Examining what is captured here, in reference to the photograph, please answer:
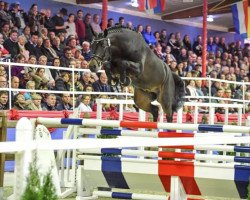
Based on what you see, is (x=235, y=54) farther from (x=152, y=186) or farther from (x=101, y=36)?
(x=152, y=186)

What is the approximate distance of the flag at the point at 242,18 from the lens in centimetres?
1967

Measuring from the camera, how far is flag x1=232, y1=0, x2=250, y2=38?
1967 centimetres

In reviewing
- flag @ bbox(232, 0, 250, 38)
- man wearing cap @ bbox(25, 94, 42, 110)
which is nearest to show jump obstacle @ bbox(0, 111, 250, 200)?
man wearing cap @ bbox(25, 94, 42, 110)

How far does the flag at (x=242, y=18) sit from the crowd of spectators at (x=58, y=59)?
4.78 feet

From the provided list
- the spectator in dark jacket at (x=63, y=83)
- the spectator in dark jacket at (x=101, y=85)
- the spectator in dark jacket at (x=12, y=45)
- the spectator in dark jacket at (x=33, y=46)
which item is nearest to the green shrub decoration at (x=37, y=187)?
the spectator in dark jacket at (x=63, y=83)

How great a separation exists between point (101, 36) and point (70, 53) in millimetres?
6149

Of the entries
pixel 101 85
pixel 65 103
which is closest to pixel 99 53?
pixel 65 103

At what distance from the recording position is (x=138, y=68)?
8523 mm

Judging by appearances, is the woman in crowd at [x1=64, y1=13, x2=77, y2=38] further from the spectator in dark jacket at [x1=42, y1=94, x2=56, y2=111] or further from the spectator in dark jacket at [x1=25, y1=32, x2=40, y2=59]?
the spectator in dark jacket at [x1=42, y1=94, x2=56, y2=111]

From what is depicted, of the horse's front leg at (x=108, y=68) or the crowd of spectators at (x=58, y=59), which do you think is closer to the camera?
the horse's front leg at (x=108, y=68)

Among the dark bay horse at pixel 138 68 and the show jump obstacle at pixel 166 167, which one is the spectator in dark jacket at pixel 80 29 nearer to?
the dark bay horse at pixel 138 68

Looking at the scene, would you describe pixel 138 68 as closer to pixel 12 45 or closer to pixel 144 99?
pixel 144 99

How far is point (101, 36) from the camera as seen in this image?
815 cm

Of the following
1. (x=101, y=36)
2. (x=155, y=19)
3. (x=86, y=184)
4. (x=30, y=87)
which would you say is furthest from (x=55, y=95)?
(x=155, y=19)
